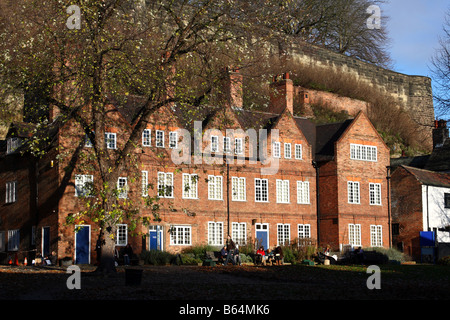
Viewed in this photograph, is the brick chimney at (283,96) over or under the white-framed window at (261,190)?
over

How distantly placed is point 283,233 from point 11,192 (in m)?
17.5

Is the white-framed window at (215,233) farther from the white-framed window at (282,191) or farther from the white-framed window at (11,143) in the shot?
the white-framed window at (11,143)

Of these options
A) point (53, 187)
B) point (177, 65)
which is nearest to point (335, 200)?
point (53, 187)

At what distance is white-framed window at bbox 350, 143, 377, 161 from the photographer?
49.5 meters

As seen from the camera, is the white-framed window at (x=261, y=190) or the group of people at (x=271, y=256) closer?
the group of people at (x=271, y=256)

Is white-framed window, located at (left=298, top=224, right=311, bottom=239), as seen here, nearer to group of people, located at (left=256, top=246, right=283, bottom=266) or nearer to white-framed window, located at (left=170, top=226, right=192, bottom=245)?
group of people, located at (left=256, top=246, right=283, bottom=266)

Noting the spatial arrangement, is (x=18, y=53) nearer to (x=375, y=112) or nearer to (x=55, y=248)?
(x=55, y=248)

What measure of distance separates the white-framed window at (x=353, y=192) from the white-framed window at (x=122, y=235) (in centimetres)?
1654

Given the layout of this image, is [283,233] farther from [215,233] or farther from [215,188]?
[215,188]

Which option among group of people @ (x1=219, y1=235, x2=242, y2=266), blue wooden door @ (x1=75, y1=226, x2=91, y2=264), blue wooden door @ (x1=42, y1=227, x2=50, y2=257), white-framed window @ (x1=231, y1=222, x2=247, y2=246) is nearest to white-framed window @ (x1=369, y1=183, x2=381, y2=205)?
white-framed window @ (x1=231, y1=222, x2=247, y2=246)

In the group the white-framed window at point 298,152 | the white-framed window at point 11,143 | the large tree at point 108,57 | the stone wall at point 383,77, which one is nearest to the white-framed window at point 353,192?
the white-framed window at point 298,152

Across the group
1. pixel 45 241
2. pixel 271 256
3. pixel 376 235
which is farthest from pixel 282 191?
pixel 45 241

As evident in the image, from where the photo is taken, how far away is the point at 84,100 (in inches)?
1046

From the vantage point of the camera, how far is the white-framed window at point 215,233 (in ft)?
144
